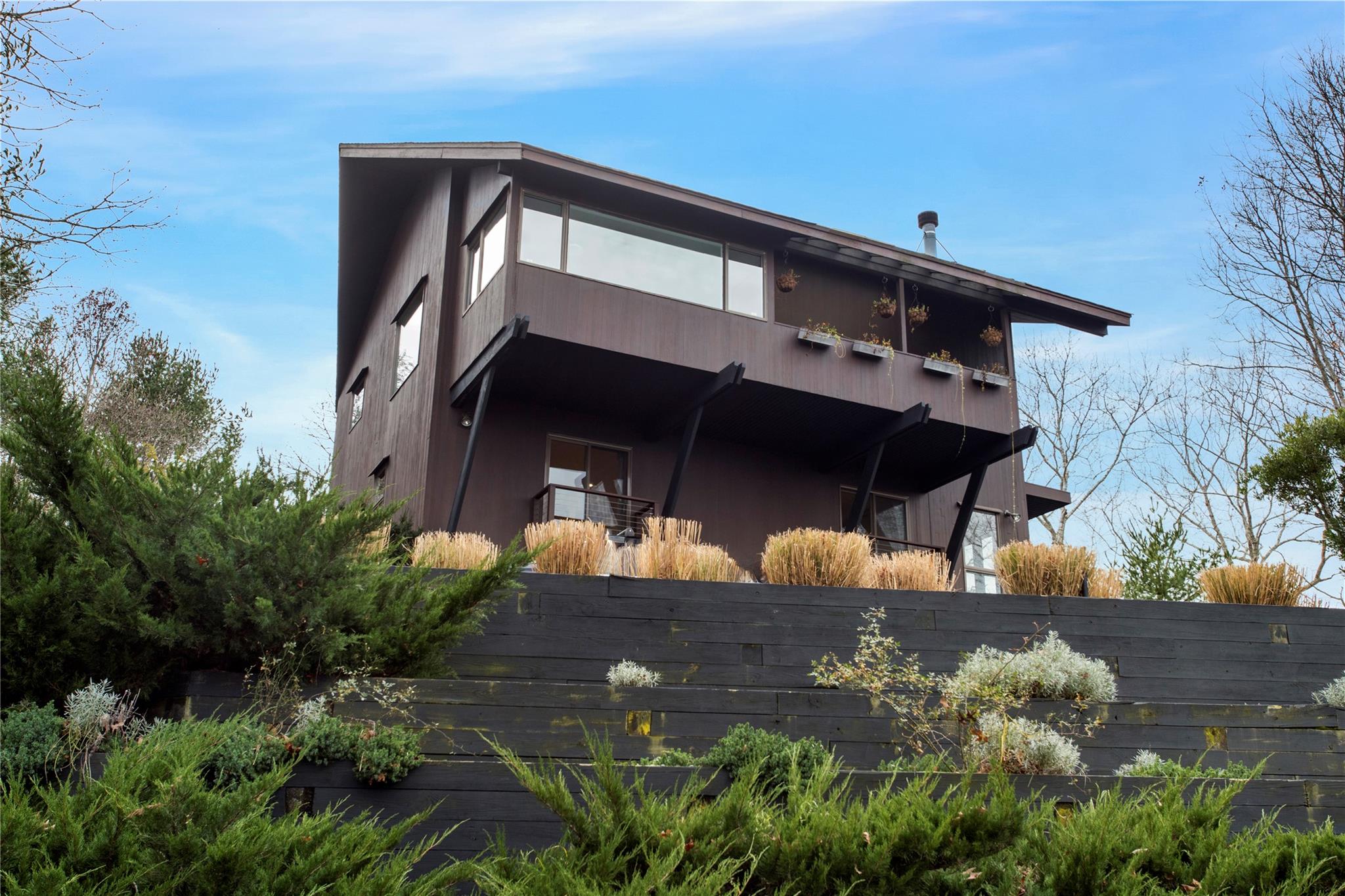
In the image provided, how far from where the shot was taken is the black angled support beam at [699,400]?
12.9 meters

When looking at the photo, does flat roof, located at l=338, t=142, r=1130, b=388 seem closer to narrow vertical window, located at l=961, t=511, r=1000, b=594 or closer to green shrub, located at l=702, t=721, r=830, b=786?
narrow vertical window, located at l=961, t=511, r=1000, b=594

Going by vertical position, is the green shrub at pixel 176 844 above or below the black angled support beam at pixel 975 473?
below

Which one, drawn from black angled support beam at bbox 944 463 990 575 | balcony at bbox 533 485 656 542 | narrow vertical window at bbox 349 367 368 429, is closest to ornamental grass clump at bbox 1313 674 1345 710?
black angled support beam at bbox 944 463 990 575

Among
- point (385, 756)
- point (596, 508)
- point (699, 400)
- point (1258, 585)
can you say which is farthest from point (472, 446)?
point (1258, 585)

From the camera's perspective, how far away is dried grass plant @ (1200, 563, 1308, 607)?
34.1 ft

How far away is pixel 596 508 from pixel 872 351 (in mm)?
4362

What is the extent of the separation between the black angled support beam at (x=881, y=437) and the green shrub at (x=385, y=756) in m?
9.70

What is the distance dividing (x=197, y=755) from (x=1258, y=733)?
7495mm

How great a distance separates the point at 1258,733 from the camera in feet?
26.1

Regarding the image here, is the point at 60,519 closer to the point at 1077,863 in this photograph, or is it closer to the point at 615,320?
the point at 1077,863

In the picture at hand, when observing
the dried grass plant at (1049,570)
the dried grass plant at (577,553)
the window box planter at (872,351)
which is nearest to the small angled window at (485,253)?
the dried grass plant at (577,553)

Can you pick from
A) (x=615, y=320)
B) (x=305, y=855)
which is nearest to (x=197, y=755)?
(x=305, y=855)

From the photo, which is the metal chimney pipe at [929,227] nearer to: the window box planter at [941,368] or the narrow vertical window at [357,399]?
the window box planter at [941,368]

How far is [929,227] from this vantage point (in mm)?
18203
